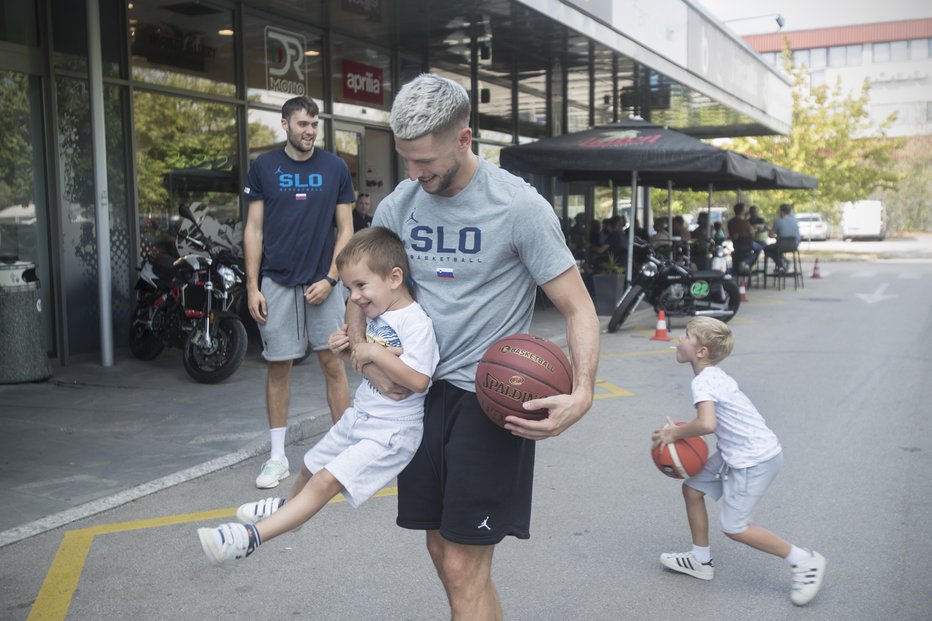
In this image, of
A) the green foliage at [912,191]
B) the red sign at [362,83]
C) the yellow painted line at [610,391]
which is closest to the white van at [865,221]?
the green foliage at [912,191]

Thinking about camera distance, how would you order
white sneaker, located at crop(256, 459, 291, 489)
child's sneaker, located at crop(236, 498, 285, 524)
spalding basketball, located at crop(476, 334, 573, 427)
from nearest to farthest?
spalding basketball, located at crop(476, 334, 573, 427) < child's sneaker, located at crop(236, 498, 285, 524) < white sneaker, located at crop(256, 459, 291, 489)

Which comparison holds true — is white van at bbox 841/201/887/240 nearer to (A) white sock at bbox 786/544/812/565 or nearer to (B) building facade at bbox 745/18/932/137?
(B) building facade at bbox 745/18/932/137

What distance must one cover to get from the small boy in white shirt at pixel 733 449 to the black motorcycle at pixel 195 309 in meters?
5.26

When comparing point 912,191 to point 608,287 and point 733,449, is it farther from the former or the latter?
point 733,449

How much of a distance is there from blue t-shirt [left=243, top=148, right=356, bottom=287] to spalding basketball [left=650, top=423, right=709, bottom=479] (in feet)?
7.47

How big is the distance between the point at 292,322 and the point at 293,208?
2.09 ft

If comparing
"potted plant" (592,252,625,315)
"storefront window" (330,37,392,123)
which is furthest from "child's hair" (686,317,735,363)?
"potted plant" (592,252,625,315)

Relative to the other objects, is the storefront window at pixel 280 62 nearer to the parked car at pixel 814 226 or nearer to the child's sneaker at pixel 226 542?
the child's sneaker at pixel 226 542

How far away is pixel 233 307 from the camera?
9.77m

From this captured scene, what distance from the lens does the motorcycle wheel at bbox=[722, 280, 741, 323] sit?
540 inches

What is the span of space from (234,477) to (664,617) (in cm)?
292

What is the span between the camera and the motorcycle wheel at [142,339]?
9.55 metres

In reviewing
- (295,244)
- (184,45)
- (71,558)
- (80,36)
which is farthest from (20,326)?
(71,558)

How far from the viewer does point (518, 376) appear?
2561mm
